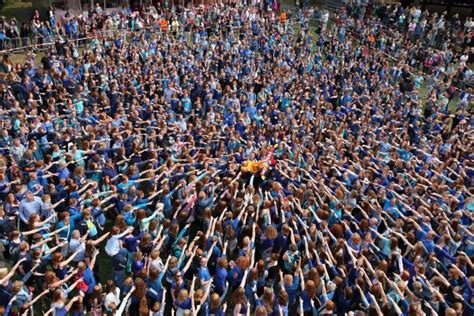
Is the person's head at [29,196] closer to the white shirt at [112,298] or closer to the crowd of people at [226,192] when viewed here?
the crowd of people at [226,192]

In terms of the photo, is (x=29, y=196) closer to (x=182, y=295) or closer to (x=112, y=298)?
(x=112, y=298)

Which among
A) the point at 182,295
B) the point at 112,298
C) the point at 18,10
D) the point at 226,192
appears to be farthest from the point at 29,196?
the point at 18,10

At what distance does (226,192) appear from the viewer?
389 inches

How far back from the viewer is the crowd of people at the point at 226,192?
7.56m

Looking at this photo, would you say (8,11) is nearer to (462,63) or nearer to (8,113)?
(8,113)

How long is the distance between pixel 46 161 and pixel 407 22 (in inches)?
1092

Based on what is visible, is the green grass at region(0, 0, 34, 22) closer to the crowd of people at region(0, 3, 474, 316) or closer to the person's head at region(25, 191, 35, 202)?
the crowd of people at region(0, 3, 474, 316)

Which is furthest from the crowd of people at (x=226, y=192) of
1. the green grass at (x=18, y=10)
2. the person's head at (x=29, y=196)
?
A: the green grass at (x=18, y=10)

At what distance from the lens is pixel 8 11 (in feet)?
119

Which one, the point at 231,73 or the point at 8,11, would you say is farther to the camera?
the point at 8,11

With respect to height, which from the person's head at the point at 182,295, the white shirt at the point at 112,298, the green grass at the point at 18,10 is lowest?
the green grass at the point at 18,10

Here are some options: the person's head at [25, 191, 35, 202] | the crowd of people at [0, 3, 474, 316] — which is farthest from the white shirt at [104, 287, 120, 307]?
the person's head at [25, 191, 35, 202]

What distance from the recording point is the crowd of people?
24.8ft

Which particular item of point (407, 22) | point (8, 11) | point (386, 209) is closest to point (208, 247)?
point (386, 209)
